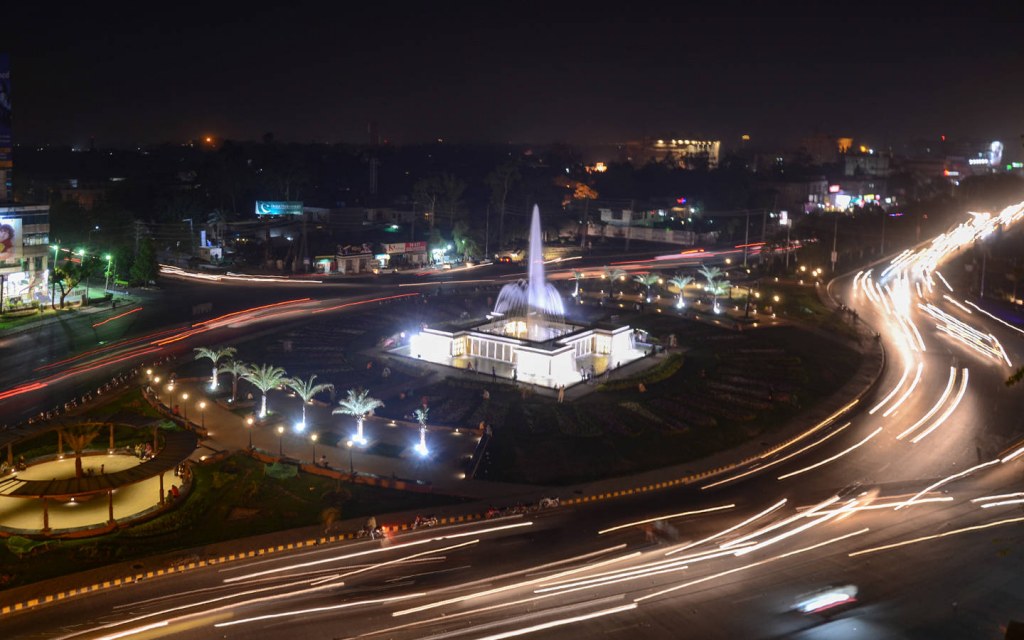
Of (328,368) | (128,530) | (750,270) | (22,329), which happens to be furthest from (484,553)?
(750,270)

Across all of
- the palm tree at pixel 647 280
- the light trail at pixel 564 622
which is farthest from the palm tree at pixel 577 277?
the light trail at pixel 564 622

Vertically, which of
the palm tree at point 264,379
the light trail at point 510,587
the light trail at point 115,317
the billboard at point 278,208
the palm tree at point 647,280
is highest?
the billboard at point 278,208

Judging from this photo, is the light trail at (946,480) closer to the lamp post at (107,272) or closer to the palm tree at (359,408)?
Result: the palm tree at (359,408)

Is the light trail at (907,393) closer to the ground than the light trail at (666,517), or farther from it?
farther from it

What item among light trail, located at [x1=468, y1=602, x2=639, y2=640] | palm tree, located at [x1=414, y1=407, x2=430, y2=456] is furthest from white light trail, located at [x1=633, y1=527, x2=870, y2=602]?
palm tree, located at [x1=414, y1=407, x2=430, y2=456]

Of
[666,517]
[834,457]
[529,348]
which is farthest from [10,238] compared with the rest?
[834,457]

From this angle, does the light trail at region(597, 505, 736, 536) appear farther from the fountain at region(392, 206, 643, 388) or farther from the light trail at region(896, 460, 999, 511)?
the fountain at region(392, 206, 643, 388)
